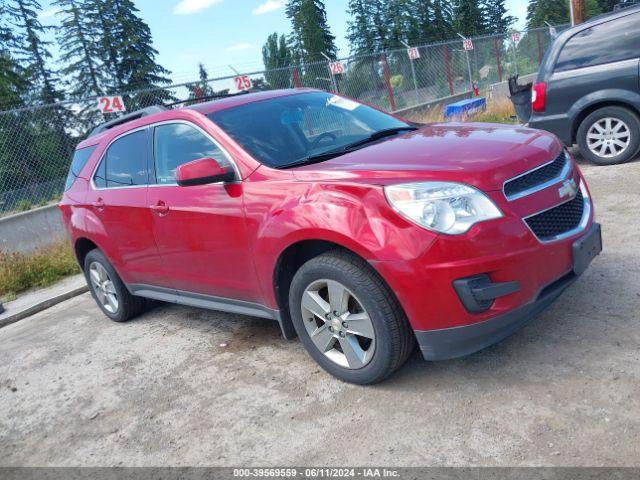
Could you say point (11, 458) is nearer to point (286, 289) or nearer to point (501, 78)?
point (286, 289)

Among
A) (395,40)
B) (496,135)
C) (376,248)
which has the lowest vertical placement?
(376,248)

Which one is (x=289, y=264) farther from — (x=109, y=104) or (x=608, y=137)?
(x=109, y=104)

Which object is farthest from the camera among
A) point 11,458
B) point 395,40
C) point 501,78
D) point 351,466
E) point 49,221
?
point 395,40

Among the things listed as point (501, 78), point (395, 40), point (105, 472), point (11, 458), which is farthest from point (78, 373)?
point (395, 40)

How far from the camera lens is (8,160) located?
10375 millimetres

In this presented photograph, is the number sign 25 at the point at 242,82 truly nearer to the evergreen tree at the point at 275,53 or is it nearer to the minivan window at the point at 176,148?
the minivan window at the point at 176,148

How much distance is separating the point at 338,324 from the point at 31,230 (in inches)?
299

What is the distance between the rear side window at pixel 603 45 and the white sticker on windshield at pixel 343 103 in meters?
3.95

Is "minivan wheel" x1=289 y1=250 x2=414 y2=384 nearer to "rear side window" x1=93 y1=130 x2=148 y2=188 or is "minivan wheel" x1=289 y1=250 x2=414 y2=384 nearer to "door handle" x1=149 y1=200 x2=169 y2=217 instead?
"door handle" x1=149 y1=200 x2=169 y2=217

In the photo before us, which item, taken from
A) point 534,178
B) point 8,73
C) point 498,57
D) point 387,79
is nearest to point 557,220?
point 534,178

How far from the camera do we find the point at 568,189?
321 cm

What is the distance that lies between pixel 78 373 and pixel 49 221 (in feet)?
18.7

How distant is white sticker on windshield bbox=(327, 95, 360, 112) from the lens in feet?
14.3

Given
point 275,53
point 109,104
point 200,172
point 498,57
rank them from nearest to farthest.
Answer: point 200,172 → point 109,104 → point 498,57 → point 275,53
